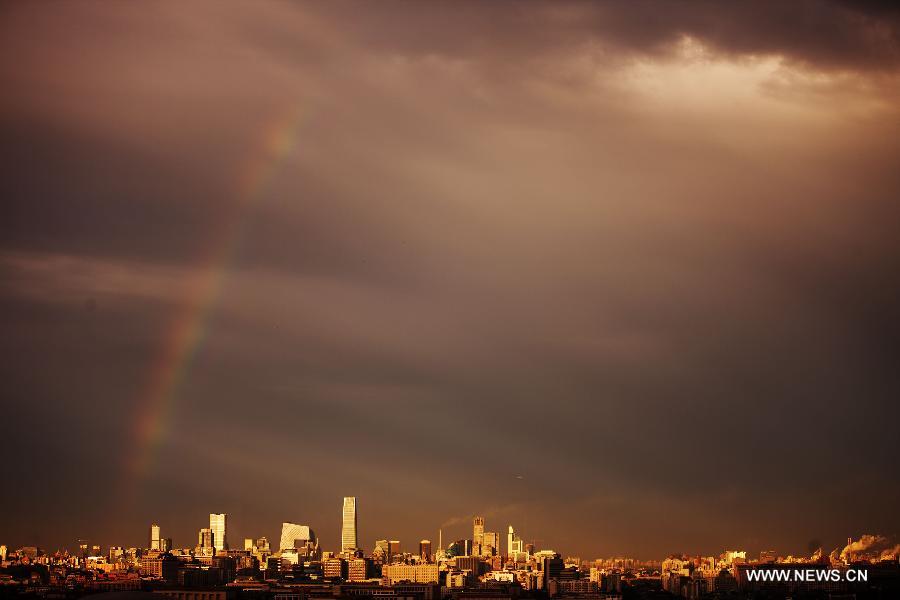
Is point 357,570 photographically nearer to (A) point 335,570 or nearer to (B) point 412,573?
(A) point 335,570

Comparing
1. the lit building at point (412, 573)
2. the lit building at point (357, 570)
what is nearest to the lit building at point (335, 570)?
the lit building at point (357, 570)

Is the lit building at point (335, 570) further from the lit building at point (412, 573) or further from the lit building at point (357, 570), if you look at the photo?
the lit building at point (412, 573)

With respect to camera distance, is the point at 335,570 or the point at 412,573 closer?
the point at 412,573

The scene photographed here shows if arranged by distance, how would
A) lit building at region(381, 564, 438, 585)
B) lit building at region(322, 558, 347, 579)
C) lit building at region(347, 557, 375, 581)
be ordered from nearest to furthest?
lit building at region(381, 564, 438, 585) < lit building at region(347, 557, 375, 581) < lit building at region(322, 558, 347, 579)

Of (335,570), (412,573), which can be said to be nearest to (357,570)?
(335,570)

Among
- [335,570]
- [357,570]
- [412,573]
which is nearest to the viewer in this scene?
[412,573]

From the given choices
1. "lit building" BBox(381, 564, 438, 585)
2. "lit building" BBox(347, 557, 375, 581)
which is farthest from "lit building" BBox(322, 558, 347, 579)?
"lit building" BBox(381, 564, 438, 585)

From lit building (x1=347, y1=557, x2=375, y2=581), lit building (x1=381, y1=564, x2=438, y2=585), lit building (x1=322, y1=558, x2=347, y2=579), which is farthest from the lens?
lit building (x1=322, y1=558, x2=347, y2=579)

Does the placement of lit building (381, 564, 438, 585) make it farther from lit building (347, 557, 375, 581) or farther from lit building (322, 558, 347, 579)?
lit building (322, 558, 347, 579)

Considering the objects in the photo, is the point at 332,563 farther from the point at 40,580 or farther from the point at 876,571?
the point at 876,571

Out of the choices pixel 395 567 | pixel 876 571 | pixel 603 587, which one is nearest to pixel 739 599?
pixel 876 571

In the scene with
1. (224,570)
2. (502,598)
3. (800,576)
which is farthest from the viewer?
(224,570)
